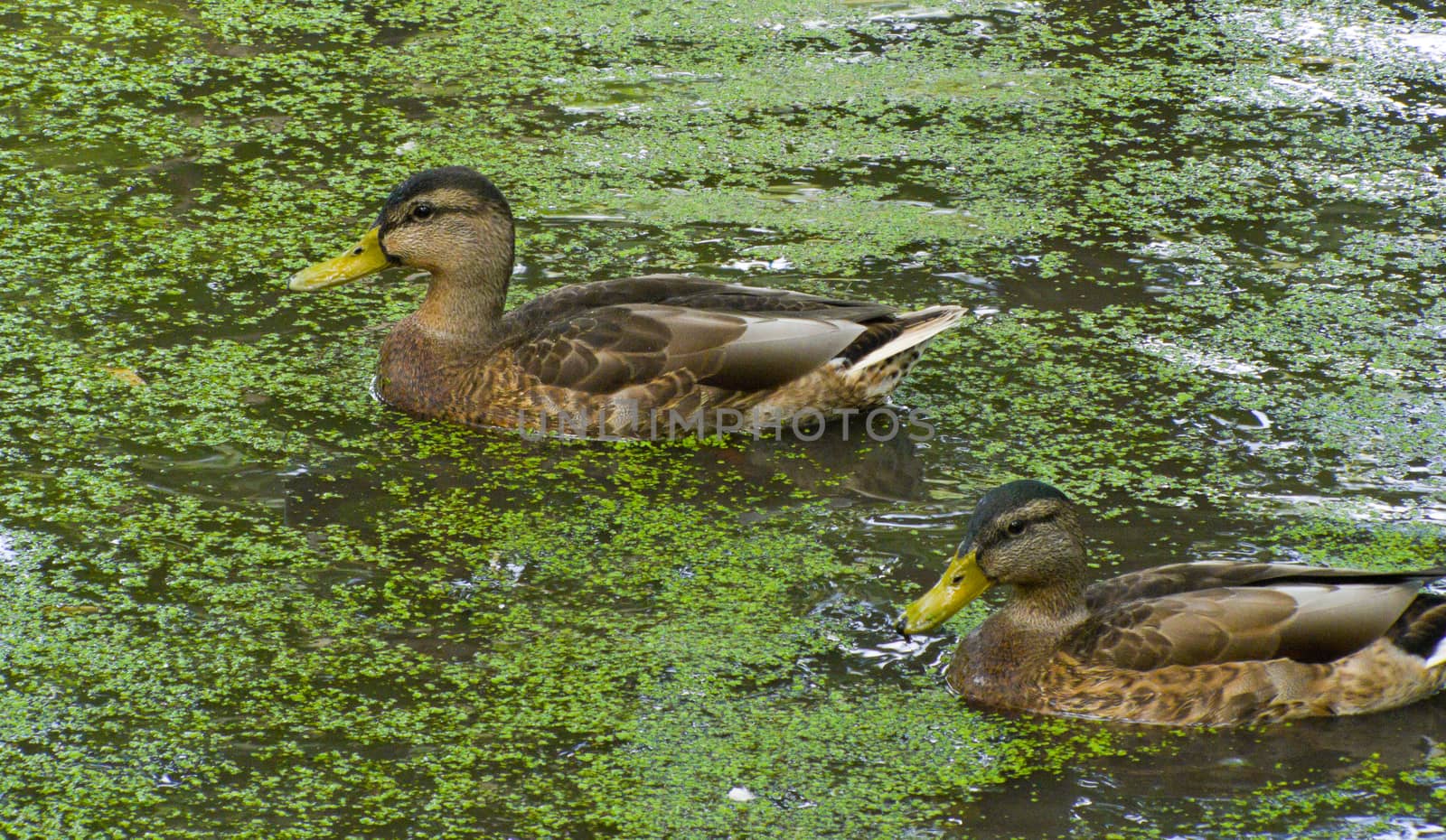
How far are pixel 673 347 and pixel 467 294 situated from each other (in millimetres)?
745

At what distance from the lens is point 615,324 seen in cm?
589

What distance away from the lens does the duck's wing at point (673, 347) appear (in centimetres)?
583

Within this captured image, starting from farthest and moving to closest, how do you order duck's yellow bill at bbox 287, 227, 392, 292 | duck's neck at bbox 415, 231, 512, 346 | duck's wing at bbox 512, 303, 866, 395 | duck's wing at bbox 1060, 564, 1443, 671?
duck's yellow bill at bbox 287, 227, 392, 292 → duck's neck at bbox 415, 231, 512, 346 → duck's wing at bbox 512, 303, 866, 395 → duck's wing at bbox 1060, 564, 1443, 671

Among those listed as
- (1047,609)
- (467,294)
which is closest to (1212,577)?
(1047,609)

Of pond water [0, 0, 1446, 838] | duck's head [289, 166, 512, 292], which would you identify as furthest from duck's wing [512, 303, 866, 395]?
duck's head [289, 166, 512, 292]

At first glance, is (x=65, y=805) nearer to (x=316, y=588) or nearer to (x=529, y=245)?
(x=316, y=588)

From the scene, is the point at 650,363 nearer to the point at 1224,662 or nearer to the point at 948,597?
the point at 948,597

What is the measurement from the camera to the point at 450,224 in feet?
20.1

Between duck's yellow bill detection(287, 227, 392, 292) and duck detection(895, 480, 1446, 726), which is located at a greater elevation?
duck's yellow bill detection(287, 227, 392, 292)

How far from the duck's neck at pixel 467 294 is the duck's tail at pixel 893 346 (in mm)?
1150

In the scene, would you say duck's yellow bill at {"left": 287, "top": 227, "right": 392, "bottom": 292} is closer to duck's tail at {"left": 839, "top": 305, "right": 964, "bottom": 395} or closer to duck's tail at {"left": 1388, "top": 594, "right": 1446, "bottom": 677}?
duck's tail at {"left": 839, "top": 305, "right": 964, "bottom": 395}

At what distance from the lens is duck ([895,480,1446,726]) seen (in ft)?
14.3

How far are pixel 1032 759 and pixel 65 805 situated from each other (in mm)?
2065

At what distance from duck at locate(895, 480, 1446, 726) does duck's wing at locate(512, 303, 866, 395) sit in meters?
1.55
